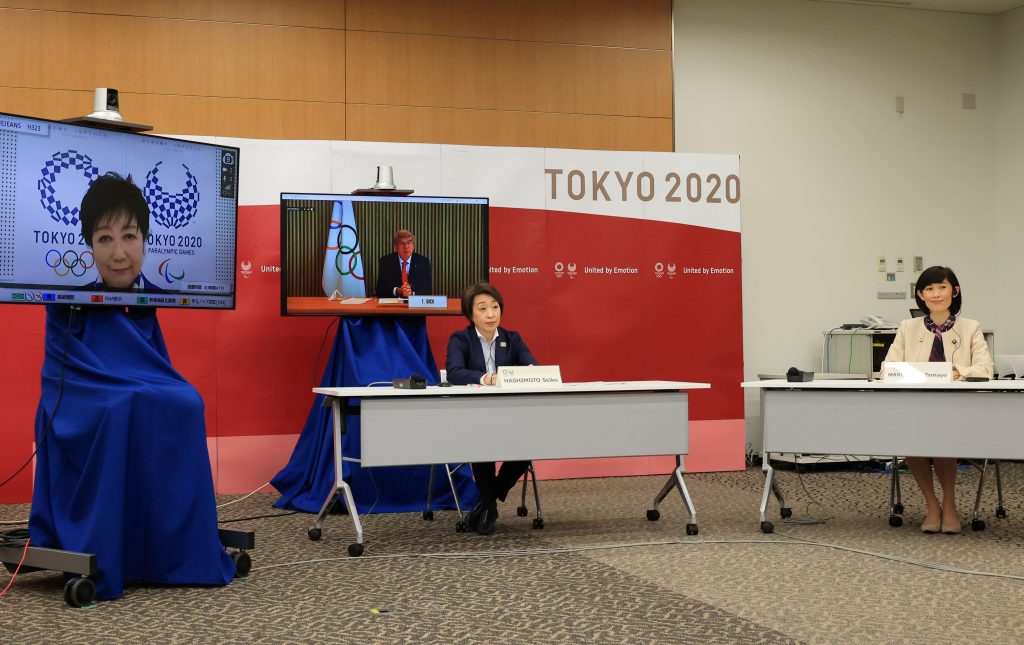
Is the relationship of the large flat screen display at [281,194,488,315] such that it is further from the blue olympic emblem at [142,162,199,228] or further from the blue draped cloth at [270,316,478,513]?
the blue olympic emblem at [142,162,199,228]

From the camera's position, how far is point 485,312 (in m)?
5.22

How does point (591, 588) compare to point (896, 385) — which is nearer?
point (591, 588)

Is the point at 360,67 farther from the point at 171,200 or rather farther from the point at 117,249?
the point at 117,249

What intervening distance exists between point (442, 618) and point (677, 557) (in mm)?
1319

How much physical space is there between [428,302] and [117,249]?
7.62 ft

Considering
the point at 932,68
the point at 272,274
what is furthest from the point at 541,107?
the point at 932,68

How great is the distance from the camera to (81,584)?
3.38 meters

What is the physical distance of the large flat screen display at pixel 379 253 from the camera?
222 inches

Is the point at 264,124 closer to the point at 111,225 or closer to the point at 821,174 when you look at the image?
the point at 111,225

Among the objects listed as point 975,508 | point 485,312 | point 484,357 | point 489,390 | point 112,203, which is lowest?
point 975,508

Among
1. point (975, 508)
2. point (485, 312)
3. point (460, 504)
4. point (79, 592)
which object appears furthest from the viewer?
point (460, 504)

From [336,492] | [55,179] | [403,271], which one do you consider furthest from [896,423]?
[55,179]

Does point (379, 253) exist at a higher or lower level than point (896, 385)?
higher

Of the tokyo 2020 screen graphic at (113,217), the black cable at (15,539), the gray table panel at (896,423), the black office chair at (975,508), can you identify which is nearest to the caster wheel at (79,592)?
the black cable at (15,539)
